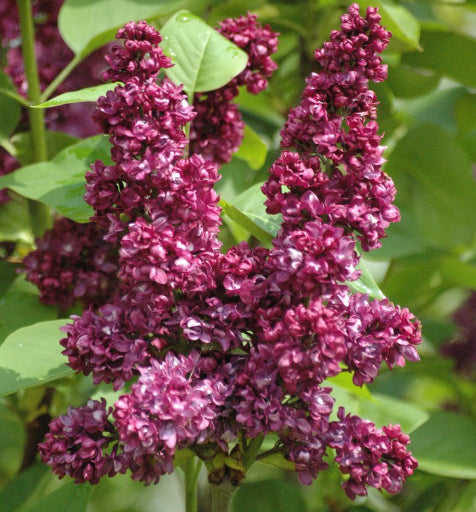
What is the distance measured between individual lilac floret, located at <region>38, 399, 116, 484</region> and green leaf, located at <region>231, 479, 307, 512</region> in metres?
0.43

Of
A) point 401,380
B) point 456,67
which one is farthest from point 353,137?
point 401,380

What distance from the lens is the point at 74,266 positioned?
81 centimetres

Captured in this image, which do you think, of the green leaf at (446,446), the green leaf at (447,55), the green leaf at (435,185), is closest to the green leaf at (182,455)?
the green leaf at (446,446)

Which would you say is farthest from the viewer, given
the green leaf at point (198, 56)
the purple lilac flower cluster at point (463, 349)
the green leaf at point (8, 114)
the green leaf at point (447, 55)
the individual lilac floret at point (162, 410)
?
the purple lilac flower cluster at point (463, 349)

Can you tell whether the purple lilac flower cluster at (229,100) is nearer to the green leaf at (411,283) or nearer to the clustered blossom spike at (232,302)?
the clustered blossom spike at (232,302)

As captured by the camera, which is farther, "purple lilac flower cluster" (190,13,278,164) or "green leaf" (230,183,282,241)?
"purple lilac flower cluster" (190,13,278,164)

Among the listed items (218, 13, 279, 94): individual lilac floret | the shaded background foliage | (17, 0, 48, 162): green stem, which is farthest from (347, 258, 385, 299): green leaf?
(17, 0, 48, 162): green stem

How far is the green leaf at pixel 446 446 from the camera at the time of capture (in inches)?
36.1

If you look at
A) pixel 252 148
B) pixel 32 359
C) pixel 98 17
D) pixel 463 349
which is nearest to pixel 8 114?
pixel 98 17

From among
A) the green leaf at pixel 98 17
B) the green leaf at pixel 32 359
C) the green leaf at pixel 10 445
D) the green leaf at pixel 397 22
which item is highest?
the green leaf at pixel 397 22

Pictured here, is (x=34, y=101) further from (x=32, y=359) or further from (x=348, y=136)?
(x=348, y=136)

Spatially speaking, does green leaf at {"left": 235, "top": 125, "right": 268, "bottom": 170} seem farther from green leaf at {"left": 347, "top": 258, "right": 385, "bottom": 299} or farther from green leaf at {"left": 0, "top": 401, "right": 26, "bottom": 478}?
green leaf at {"left": 0, "top": 401, "right": 26, "bottom": 478}

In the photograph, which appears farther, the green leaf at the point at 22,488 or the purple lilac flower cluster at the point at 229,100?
the green leaf at the point at 22,488

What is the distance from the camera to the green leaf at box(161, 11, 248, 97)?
71 centimetres
